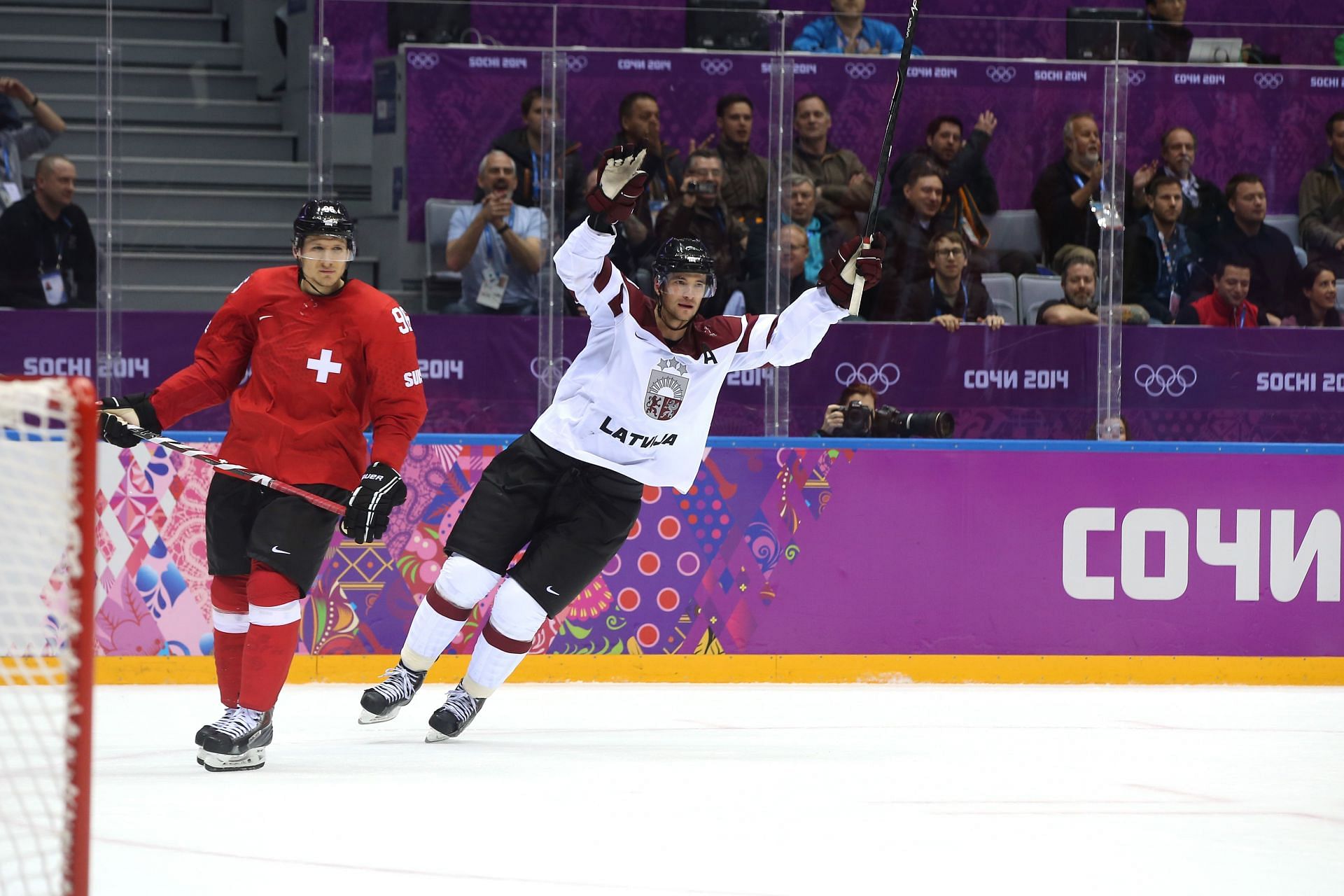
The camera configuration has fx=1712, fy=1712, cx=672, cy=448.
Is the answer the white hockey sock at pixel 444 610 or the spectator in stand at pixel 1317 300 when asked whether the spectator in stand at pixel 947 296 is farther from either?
the white hockey sock at pixel 444 610

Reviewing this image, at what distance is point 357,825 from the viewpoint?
3416 mm

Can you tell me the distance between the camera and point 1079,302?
21.1 feet

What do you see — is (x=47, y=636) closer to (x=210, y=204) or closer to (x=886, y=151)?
(x=210, y=204)

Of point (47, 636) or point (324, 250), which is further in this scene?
point (47, 636)

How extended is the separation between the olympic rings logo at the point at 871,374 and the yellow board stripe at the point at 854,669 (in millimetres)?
995

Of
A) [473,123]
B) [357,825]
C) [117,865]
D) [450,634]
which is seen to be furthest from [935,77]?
[117,865]

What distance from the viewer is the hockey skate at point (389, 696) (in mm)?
4453

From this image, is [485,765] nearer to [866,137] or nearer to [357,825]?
[357,825]

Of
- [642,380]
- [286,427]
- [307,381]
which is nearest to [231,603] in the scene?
[286,427]

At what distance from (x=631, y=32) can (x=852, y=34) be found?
1.20m

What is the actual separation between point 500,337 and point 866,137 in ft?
5.28

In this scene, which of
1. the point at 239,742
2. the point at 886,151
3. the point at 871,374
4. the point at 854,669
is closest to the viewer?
the point at 239,742

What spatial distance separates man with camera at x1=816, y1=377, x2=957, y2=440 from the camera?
6.13 m

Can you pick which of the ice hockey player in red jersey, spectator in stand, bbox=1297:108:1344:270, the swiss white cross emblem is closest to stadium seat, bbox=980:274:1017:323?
spectator in stand, bbox=1297:108:1344:270
